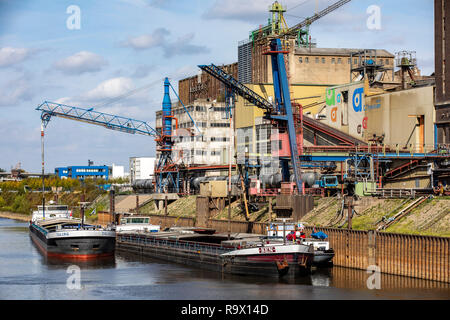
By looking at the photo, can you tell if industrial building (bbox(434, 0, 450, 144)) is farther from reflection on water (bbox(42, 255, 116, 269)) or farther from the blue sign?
reflection on water (bbox(42, 255, 116, 269))

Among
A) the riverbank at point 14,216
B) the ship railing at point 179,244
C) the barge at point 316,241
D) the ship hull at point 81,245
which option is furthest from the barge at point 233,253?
the riverbank at point 14,216

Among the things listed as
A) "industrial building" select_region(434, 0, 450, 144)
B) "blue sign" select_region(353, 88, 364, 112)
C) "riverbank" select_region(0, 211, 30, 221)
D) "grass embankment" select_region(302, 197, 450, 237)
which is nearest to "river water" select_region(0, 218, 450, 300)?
"grass embankment" select_region(302, 197, 450, 237)

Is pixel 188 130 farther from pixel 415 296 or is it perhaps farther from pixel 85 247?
pixel 415 296

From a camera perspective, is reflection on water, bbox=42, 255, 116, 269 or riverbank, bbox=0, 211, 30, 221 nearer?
reflection on water, bbox=42, 255, 116, 269

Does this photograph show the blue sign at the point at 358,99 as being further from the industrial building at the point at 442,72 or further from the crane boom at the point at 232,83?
the industrial building at the point at 442,72

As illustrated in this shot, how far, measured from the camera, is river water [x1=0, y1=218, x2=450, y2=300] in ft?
144

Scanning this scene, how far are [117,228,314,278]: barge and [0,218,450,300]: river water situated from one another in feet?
2.89

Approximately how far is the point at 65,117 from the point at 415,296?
98299mm

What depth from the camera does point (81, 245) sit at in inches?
2591

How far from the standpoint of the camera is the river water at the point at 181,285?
4388 centimetres
